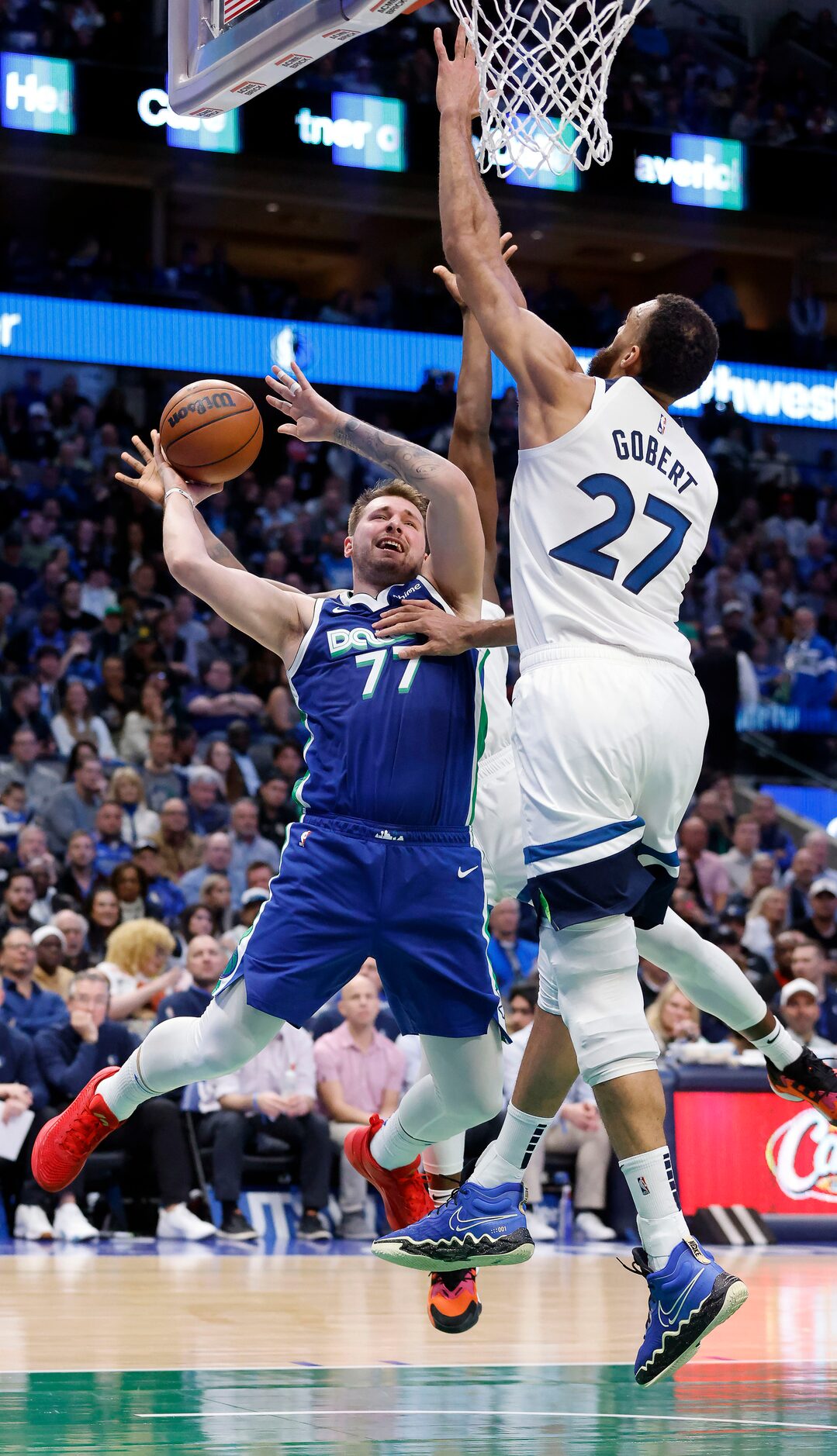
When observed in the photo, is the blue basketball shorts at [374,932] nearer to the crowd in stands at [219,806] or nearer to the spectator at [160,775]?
the crowd in stands at [219,806]

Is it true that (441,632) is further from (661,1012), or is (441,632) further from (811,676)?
(811,676)

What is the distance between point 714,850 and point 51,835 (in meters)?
6.10

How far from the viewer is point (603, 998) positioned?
4633 mm

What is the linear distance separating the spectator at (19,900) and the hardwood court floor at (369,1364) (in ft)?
8.35

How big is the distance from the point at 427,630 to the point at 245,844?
8.94 m

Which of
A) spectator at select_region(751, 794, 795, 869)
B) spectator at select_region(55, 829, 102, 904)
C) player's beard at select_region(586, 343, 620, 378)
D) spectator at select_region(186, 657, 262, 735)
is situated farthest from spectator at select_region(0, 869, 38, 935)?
player's beard at select_region(586, 343, 620, 378)

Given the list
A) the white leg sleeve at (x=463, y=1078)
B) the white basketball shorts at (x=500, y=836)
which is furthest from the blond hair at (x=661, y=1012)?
the white leg sleeve at (x=463, y=1078)

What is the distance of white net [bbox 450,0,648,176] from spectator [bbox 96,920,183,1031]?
645cm

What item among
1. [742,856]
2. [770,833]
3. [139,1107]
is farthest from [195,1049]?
[770,833]

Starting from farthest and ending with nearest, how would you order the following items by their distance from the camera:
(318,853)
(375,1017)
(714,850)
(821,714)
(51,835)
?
(821,714) → (714,850) → (51,835) → (375,1017) → (318,853)

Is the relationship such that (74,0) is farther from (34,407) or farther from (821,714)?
(821,714)

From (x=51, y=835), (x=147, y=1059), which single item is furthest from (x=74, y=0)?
(x=147, y=1059)

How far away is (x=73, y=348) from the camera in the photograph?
20578 millimetres

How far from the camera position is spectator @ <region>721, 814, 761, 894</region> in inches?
635
